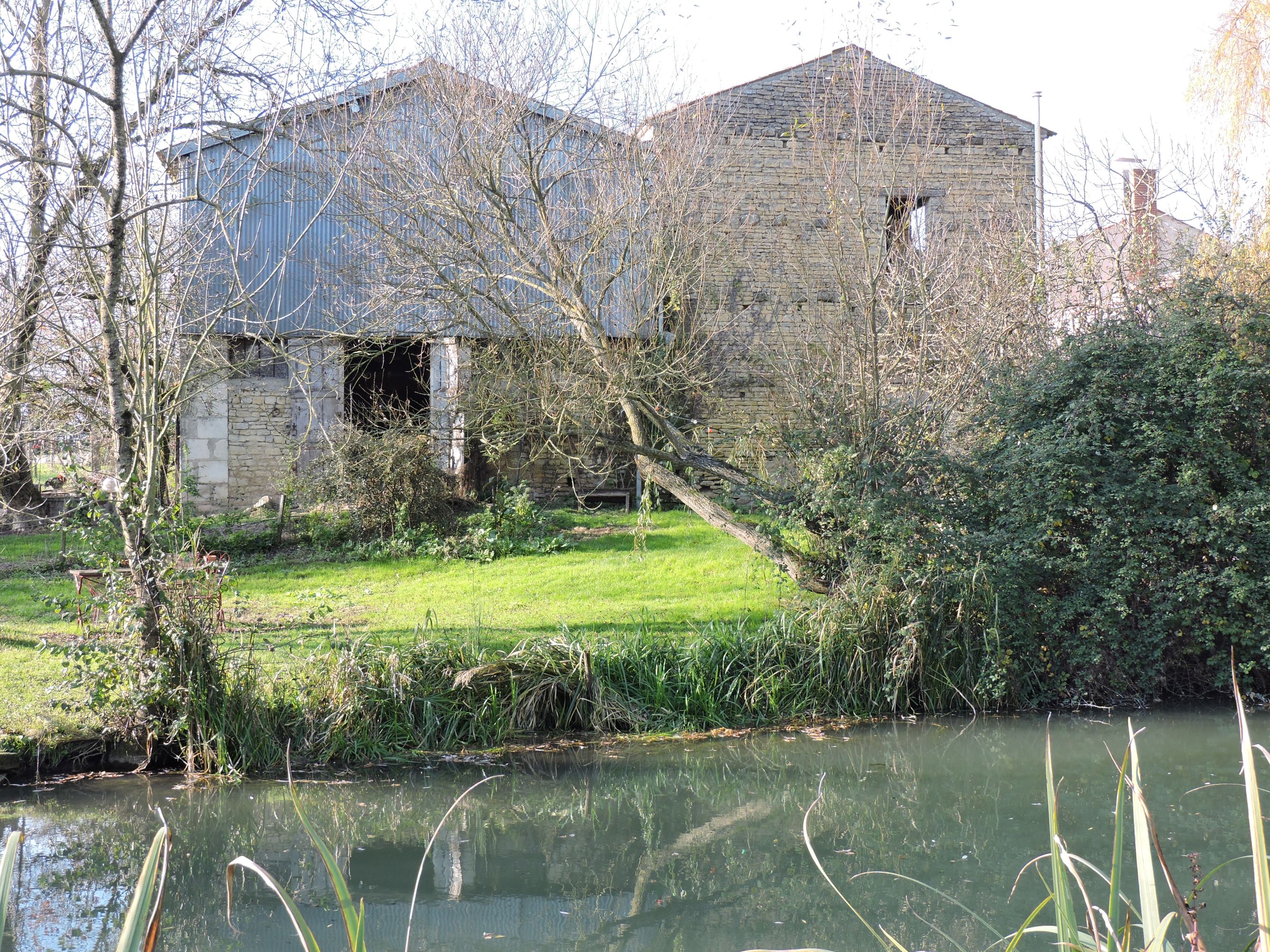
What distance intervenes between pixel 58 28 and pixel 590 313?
15.8ft

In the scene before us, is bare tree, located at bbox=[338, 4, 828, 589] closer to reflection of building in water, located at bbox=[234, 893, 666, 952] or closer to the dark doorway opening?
the dark doorway opening

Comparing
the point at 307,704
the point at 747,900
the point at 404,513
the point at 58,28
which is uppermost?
the point at 58,28

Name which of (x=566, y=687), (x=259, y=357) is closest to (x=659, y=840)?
(x=566, y=687)

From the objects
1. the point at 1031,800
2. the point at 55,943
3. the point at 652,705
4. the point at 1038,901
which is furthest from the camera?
the point at 652,705

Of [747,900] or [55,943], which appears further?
[747,900]

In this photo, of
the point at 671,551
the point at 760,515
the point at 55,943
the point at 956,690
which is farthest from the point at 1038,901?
the point at 671,551

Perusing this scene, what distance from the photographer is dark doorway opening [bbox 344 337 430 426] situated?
47.0ft

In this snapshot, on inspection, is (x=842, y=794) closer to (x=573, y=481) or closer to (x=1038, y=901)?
(x=1038, y=901)

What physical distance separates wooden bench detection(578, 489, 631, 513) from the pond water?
8769mm

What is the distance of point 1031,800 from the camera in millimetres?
6637

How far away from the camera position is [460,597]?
1103 centimetres

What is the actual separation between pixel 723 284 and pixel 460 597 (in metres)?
5.94

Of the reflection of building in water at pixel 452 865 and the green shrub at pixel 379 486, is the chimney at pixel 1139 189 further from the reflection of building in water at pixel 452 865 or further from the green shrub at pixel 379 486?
the reflection of building in water at pixel 452 865

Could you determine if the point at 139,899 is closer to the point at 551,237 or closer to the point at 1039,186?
the point at 551,237
